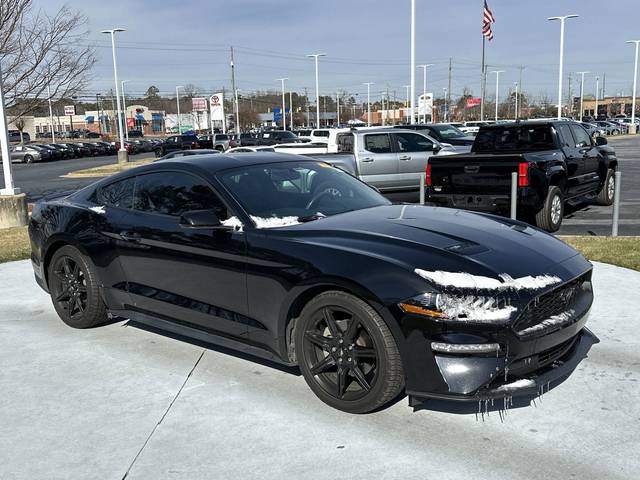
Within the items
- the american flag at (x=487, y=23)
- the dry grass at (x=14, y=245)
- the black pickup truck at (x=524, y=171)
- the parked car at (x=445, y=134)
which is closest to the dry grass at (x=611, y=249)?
the black pickup truck at (x=524, y=171)

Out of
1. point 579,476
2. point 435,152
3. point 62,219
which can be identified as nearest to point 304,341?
point 579,476

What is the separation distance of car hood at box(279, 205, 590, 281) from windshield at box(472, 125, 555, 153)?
650 centimetres

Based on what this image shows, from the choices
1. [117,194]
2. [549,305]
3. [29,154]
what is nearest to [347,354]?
[549,305]

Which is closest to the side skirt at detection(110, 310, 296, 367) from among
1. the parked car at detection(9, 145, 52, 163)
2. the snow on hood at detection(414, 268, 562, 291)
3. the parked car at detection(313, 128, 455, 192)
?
the snow on hood at detection(414, 268, 562, 291)

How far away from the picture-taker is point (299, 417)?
3768 mm

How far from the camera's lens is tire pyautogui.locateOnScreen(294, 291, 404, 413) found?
11.5 feet

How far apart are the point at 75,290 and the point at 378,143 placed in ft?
33.2

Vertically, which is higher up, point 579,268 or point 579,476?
point 579,268

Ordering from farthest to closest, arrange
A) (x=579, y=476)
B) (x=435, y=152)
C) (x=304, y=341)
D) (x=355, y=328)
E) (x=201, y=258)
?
(x=435, y=152) < (x=201, y=258) < (x=304, y=341) < (x=355, y=328) < (x=579, y=476)

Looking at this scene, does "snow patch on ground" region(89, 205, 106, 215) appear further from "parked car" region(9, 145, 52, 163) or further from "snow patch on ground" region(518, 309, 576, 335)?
"parked car" region(9, 145, 52, 163)

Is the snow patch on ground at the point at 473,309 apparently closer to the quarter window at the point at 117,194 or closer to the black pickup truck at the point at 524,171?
the quarter window at the point at 117,194

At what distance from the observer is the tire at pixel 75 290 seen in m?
5.37

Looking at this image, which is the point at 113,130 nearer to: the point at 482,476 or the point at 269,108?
the point at 269,108

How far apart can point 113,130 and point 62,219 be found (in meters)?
131
